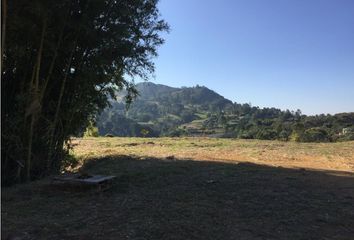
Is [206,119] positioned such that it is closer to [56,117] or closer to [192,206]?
[56,117]

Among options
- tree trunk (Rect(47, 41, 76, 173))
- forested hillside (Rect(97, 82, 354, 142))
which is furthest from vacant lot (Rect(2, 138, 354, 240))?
forested hillside (Rect(97, 82, 354, 142))

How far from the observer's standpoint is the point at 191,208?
6.50 metres

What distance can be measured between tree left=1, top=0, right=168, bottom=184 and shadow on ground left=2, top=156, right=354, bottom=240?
1.54m

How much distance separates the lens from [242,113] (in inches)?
3644

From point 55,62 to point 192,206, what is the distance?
5.29 meters

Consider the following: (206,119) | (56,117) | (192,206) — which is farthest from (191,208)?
(206,119)

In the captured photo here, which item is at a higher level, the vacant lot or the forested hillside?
the forested hillside

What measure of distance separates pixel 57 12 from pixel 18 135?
2.74 meters

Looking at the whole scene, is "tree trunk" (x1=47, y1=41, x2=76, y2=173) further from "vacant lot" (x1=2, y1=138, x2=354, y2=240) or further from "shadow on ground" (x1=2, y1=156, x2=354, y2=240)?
"shadow on ground" (x1=2, y1=156, x2=354, y2=240)

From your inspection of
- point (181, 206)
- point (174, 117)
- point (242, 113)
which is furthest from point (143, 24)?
point (174, 117)

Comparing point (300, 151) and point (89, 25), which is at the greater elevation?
point (89, 25)

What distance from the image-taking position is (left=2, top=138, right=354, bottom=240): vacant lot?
219 inches

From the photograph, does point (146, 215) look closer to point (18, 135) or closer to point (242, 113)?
point (18, 135)

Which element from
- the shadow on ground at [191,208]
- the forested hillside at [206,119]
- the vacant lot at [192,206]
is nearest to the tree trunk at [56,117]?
the vacant lot at [192,206]
